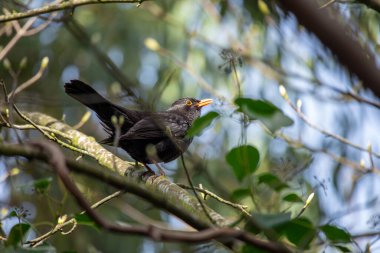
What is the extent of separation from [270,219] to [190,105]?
18.3 ft

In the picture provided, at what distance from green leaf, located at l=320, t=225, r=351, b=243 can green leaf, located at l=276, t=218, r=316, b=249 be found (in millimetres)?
44

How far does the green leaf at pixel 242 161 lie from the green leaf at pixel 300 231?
0.25 metres

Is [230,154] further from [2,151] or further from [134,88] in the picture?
[134,88]

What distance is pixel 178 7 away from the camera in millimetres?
8492

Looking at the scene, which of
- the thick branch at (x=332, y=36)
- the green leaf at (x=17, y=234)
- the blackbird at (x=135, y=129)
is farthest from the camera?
the blackbird at (x=135, y=129)

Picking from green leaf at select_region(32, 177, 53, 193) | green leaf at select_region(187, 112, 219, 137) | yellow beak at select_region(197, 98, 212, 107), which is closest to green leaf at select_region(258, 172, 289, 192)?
green leaf at select_region(187, 112, 219, 137)

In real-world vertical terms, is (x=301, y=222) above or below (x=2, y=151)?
below

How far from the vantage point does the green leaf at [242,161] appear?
87.4 inches

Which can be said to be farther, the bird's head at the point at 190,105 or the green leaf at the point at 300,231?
the bird's head at the point at 190,105

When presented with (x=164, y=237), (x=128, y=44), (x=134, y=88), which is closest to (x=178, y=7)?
(x=128, y=44)

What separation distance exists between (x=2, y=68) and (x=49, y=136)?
3636mm

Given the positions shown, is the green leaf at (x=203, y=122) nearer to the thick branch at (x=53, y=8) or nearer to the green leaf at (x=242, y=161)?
the green leaf at (x=242, y=161)

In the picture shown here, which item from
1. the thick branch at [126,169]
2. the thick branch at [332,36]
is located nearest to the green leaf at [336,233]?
the thick branch at [332,36]

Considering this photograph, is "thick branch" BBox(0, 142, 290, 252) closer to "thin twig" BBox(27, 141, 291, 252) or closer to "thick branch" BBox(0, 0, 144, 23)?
"thin twig" BBox(27, 141, 291, 252)
